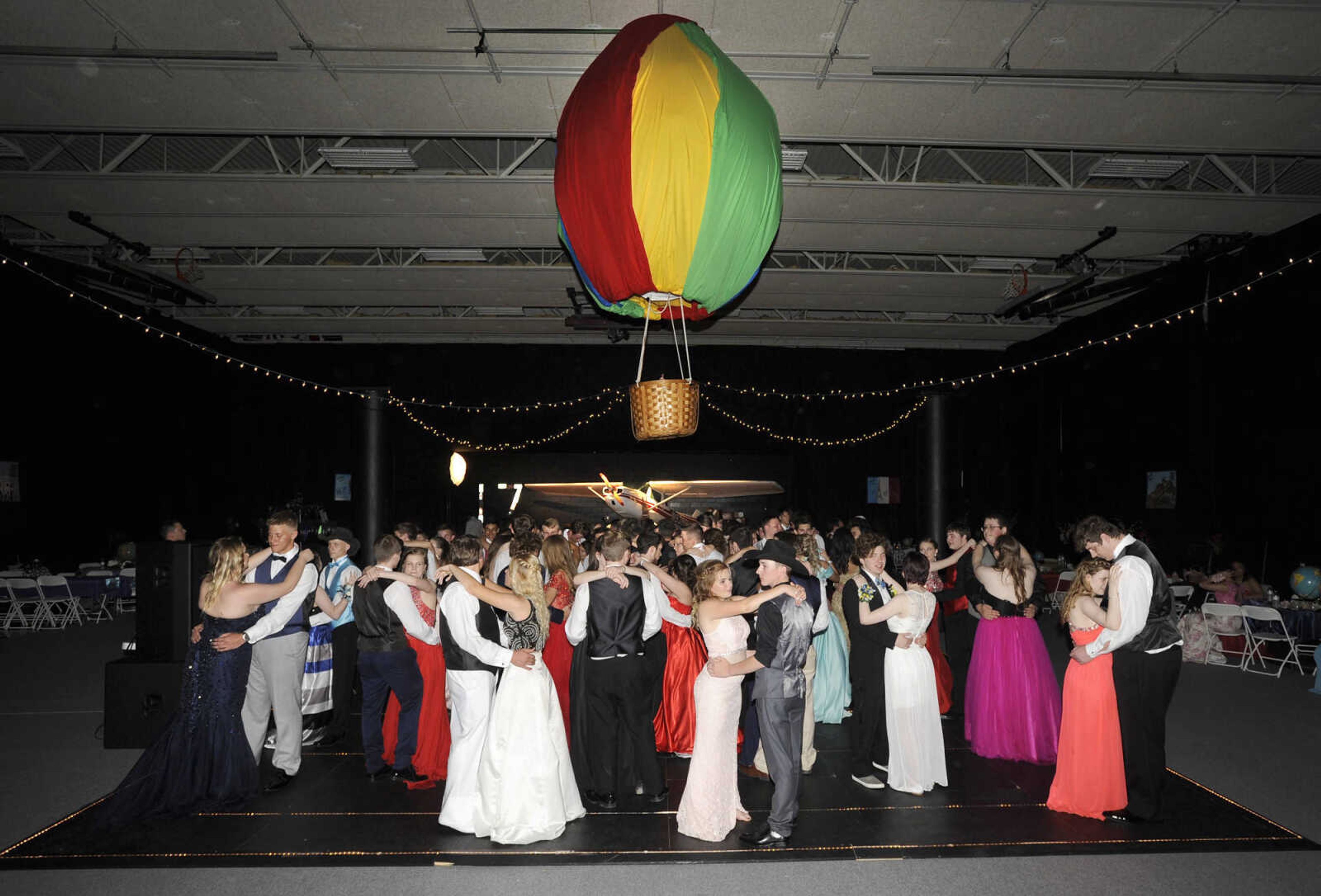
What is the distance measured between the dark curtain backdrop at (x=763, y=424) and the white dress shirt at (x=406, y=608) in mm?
8405

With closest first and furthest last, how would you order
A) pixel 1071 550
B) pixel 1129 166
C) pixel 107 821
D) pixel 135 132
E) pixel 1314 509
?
pixel 107 821 < pixel 135 132 < pixel 1129 166 < pixel 1314 509 < pixel 1071 550

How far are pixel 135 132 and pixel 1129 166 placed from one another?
362 inches

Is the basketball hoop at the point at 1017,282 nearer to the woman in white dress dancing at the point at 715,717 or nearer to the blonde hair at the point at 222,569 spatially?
the woman in white dress dancing at the point at 715,717

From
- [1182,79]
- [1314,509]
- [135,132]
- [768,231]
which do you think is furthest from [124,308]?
[1314,509]

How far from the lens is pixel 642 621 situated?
452 centimetres

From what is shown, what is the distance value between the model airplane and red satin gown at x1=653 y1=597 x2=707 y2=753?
1151 centimetres

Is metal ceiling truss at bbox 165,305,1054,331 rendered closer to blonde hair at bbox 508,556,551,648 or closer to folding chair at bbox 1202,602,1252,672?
folding chair at bbox 1202,602,1252,672

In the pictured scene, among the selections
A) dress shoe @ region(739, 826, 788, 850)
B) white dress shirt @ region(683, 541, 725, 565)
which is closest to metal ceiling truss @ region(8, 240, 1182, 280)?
white dress shirt @ region(683, 541, 725, 565)

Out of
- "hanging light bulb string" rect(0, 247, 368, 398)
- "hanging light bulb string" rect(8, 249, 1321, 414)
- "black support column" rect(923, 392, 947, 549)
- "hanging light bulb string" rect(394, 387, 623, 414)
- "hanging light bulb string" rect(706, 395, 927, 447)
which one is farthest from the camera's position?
"hanging light bulb string" rect(706, 395, 927, 447)

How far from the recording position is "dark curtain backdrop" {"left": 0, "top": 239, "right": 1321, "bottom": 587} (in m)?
9.69

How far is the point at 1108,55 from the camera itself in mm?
5953

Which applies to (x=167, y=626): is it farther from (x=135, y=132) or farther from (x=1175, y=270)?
(x=1175, y=270)

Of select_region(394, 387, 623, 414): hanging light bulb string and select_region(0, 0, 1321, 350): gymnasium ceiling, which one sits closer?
select_region(0, 0, 1321, 350): gymnasium ceiling

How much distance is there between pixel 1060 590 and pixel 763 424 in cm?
663
